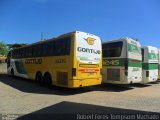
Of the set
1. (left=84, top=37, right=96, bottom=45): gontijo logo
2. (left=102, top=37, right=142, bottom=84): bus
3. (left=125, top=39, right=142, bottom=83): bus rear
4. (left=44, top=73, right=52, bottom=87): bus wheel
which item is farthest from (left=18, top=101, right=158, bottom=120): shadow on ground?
(left=125, top=39, right=142, bottom=83): bus rear

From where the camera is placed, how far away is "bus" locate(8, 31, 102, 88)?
1220 centimetres

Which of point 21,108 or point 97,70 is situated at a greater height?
→ point 97,70

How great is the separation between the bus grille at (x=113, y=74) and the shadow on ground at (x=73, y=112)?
5.45 m

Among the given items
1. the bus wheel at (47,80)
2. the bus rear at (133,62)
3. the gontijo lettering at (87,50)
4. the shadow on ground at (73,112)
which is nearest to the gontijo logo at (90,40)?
the gontijo lettering at (87,50)

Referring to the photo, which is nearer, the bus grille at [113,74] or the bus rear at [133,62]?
the bus rear at [133,62]

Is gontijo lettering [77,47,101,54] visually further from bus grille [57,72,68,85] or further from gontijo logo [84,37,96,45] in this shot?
bus grille [57,72,68,85]

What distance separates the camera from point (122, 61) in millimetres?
14156

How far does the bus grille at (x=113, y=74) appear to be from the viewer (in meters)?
14.4

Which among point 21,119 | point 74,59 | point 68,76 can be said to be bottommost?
point 21,119

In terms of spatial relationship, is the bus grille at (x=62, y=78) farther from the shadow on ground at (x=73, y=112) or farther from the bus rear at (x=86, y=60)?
the shadow on ground at (x=73, y=112)

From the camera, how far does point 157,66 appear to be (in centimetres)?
1817

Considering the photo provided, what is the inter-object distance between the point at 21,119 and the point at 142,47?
466 inches

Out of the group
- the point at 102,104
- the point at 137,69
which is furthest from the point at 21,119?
the point at 137,69

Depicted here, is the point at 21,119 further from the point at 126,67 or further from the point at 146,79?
the point at 146,79
